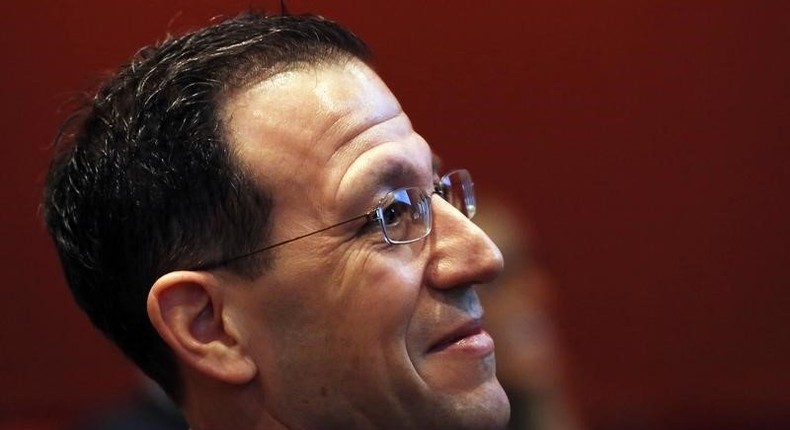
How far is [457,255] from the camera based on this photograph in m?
1.37

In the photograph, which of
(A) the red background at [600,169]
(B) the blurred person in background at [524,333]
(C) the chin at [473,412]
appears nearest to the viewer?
(C) the chin at [473,412]

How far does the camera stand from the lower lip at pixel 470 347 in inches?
53.4

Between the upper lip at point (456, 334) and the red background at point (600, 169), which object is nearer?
the upper lip at point (456, 334)

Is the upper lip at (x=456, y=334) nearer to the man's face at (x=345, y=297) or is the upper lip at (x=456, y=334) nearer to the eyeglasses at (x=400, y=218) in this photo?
the man's face at (x=345, y=297)

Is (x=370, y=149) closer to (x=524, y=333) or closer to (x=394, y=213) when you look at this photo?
(x=394, y=213)

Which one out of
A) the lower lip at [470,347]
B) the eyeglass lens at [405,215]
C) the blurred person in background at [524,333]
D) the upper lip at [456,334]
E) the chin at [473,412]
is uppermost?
the eyeglass lens at [405,215]

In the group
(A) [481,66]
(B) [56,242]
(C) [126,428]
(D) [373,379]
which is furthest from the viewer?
(A) [481,66]

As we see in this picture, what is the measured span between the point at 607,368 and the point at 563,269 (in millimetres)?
265

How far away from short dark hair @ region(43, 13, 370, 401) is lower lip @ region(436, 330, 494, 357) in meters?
0.23

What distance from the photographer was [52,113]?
113 inches

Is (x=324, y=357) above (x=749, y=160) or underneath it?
above

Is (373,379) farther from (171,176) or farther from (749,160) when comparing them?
(749,160)

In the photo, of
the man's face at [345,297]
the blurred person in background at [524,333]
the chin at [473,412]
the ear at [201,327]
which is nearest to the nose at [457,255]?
the man's face at [345,297]

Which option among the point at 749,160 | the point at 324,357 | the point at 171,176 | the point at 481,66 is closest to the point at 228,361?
the point at 324,357
